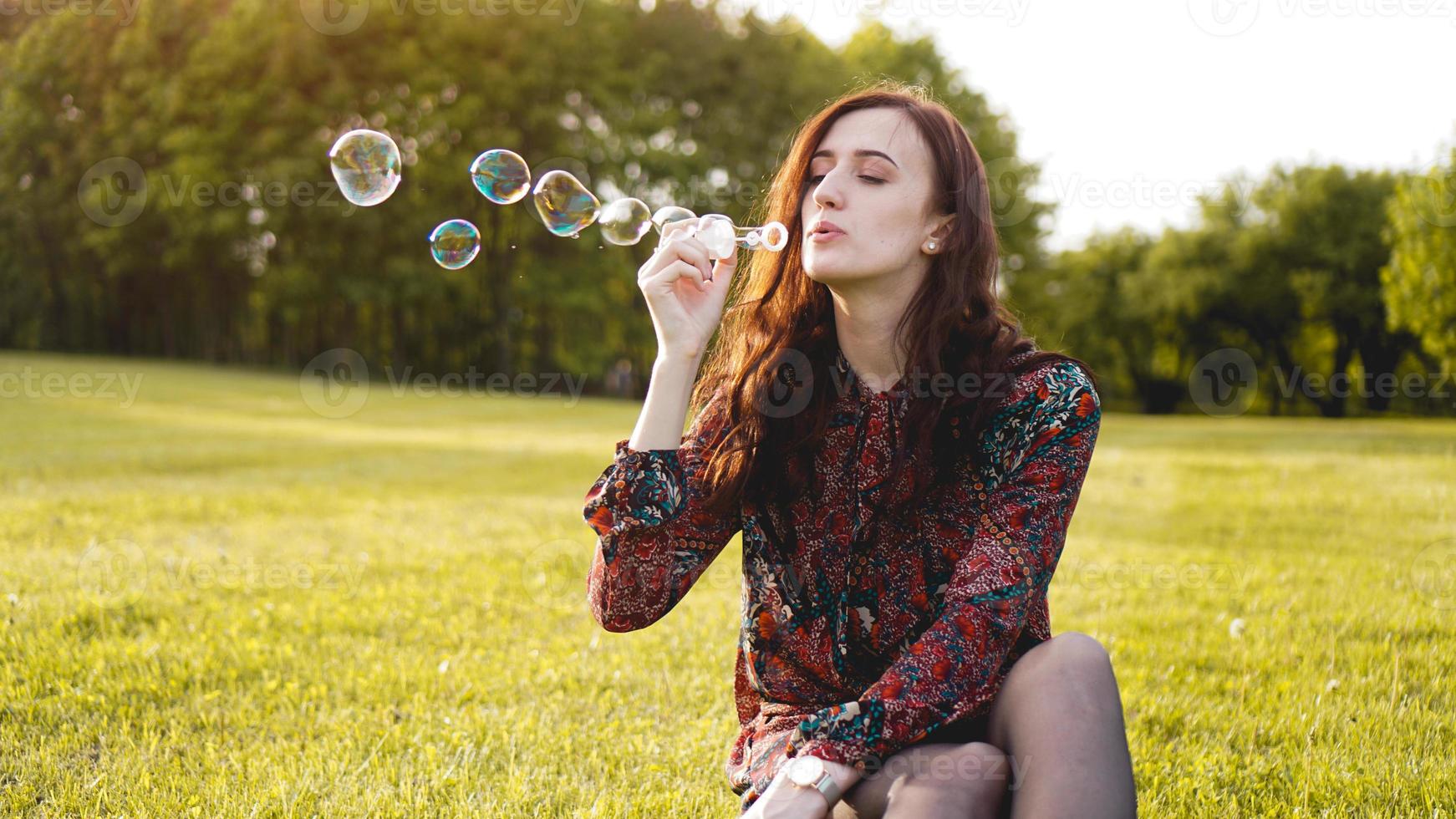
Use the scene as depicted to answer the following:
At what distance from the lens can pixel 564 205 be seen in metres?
3.71

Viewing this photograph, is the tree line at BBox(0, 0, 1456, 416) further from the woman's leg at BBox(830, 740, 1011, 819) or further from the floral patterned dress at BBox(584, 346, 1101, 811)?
the woman's leg at BBox(830, 740, 1011, 819)

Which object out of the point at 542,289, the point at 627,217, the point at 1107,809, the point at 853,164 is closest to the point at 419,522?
the point at 627,217

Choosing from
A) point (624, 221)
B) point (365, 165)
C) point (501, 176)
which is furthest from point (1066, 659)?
point (365, 165)

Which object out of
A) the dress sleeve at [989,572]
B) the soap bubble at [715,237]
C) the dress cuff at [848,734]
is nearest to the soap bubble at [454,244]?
the soap bubble at [715,237]

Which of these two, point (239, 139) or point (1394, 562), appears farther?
point (239, 139)

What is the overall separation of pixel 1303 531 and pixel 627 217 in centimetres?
611

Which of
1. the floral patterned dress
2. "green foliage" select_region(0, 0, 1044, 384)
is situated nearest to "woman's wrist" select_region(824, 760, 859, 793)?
the floral patterned dress

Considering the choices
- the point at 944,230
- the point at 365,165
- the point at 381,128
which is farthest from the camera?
the point at 381,128

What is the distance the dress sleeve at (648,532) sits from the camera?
2283mm

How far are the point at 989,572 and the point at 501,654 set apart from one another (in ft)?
8.66

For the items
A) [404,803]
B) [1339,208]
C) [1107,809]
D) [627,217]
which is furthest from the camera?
[1339,208]

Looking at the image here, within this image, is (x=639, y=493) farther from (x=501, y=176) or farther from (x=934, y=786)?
(x=501, y=176)

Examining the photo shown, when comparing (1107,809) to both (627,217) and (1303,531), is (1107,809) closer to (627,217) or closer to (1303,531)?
(627,217)

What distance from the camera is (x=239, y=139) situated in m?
28.8
